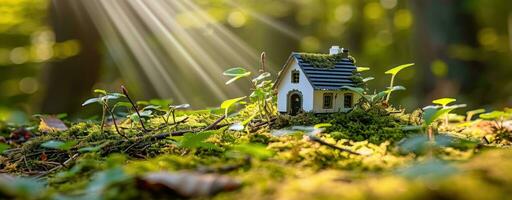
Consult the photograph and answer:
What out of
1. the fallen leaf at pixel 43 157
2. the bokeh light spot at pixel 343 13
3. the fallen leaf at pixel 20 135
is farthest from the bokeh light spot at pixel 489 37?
the fallen leaf at pixel 43 157

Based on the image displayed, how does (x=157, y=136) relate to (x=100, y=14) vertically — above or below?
below

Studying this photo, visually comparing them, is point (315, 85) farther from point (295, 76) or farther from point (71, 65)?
point (71, 65)

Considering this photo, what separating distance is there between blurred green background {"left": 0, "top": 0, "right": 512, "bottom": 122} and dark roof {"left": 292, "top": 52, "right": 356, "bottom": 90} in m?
7.00

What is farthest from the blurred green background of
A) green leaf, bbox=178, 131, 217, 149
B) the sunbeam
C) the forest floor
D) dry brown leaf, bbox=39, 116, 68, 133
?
green leaf, bbox=178, 131, 217, 149

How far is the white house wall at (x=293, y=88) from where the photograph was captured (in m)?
2.47

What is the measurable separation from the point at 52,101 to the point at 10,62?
7107mm

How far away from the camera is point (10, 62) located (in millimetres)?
14852

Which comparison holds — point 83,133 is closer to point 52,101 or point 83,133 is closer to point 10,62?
point 52,101

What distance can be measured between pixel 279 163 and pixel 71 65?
8.58 m

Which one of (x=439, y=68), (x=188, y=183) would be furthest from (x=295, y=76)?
(x=439, y=68)

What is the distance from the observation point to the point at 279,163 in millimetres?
1421

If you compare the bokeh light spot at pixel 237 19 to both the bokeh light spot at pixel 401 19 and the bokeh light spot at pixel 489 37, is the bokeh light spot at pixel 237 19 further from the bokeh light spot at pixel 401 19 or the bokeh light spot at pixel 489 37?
the bokeh light spot at pixel 489 37

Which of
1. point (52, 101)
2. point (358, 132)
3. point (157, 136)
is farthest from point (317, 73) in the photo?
point (52, 101)

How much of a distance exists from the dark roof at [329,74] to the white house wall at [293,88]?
0.09 ft
